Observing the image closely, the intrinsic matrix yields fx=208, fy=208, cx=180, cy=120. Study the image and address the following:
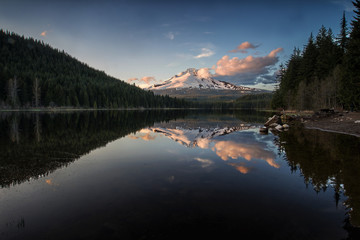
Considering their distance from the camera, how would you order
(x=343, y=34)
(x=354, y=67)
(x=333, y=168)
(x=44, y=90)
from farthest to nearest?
(x=44, y=90) → (x=343, y=34) → (x=354, y=67) → (x=333, y=168)

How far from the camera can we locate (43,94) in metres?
113

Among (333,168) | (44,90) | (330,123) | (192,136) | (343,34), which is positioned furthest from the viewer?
(44,90)

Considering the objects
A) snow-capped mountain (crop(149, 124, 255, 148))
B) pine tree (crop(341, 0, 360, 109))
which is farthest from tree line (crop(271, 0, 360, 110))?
snow-capped mountain (crop(149, 124, 255, 148))

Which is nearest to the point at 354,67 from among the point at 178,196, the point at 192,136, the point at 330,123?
the point at 330,123

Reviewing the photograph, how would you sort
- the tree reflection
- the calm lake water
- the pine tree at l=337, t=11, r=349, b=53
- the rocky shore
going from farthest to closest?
the pine tree at l=337, t=11, r=349, b=53 < the rocky shore < the tree reflection < the calm lake water

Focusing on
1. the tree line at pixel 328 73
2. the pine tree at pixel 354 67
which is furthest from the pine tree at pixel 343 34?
the pine tree at pixel 354 67

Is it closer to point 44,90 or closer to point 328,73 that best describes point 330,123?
point 328,73

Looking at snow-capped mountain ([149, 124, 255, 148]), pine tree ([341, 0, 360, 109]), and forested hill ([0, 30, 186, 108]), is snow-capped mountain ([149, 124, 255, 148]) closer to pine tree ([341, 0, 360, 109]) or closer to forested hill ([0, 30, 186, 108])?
pine tree ([341, 0, 360, 109])

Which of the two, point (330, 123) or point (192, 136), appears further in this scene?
point (330, 123)

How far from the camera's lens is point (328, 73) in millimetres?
67312

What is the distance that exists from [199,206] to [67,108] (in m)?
128

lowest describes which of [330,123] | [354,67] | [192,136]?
[192,136]

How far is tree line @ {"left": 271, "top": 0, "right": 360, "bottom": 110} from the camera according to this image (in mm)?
42844

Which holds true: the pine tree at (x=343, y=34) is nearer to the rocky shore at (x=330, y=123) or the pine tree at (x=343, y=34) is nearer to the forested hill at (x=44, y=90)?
the rocky shore at (x=330, y=123)
